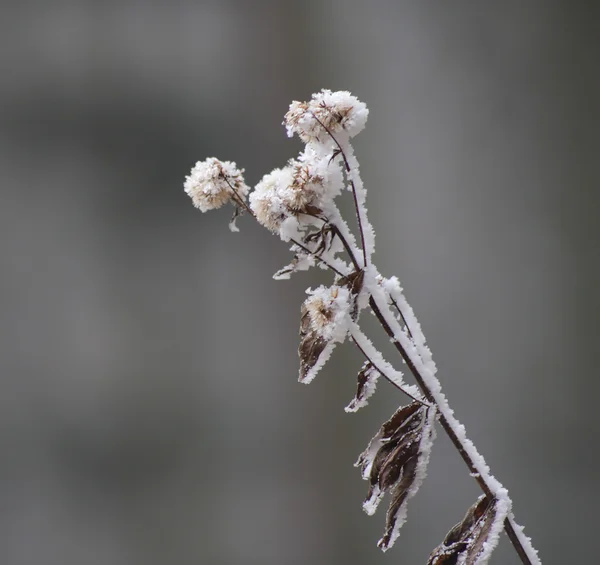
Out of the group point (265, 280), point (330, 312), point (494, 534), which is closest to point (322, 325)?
point (330, 312)

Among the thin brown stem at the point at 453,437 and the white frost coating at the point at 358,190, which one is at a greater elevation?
the white frost coating at the point at 358,190

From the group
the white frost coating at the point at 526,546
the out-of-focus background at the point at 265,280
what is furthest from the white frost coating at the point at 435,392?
the out-of-focus background at the point at 265,280

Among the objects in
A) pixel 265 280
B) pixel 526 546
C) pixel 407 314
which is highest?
pixel 265 280

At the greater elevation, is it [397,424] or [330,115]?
[330,115]

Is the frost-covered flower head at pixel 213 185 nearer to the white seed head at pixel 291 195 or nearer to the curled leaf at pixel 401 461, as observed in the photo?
the white seed head at pixel 291 195

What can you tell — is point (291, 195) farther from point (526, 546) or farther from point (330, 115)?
point (526, 546)

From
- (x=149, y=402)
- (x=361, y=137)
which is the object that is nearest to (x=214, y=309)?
(x=149, y=402)

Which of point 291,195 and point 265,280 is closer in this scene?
point 291,195
